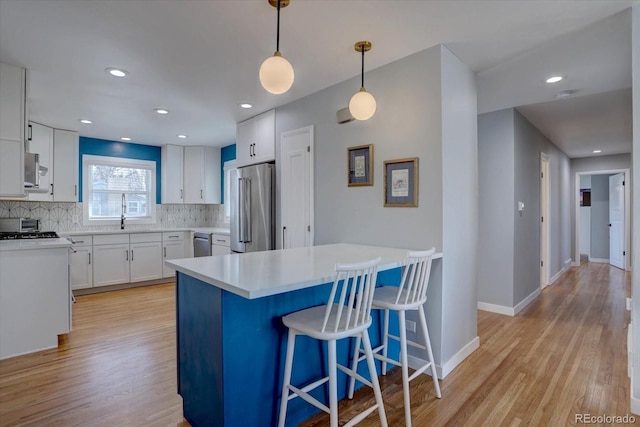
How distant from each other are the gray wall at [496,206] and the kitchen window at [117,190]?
5369 millimetres

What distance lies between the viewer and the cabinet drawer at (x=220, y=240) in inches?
196

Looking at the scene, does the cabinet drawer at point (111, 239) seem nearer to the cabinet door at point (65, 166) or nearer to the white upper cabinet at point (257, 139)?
the cabinet door at point (65, 166)

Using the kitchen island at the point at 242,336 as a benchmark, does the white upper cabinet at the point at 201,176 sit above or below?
above

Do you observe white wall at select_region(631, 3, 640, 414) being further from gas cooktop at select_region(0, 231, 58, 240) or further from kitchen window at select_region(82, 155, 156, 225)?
kitchen window at select_region(82, 155, 156, 225)

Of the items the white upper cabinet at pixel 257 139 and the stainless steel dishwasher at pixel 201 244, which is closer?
the white upper cabinet at pixel 257 139

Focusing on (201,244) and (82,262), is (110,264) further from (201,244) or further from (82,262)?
(201,244)

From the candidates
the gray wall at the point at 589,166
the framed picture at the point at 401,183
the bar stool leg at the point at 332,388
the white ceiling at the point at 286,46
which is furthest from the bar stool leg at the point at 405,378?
the gray wall at the point at 589,166

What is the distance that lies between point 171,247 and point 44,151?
2.21m

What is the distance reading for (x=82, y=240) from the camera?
15.2ft

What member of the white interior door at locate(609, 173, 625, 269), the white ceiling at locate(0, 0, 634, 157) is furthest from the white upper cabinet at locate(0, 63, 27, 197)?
the white interior door at locate(609, 173, 625, 269)

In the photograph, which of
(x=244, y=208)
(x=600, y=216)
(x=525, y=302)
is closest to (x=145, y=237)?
(x=244, y=208)

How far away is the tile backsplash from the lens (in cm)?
460

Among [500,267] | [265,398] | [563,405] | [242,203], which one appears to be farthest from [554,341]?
[242,203]

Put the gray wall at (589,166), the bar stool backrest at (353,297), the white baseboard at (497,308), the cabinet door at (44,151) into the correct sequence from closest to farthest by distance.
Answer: the bar stool backrest at (353,297), the white baseboard at (497,308), the cabinet door at (44,151), the gray wall at (589,166)
